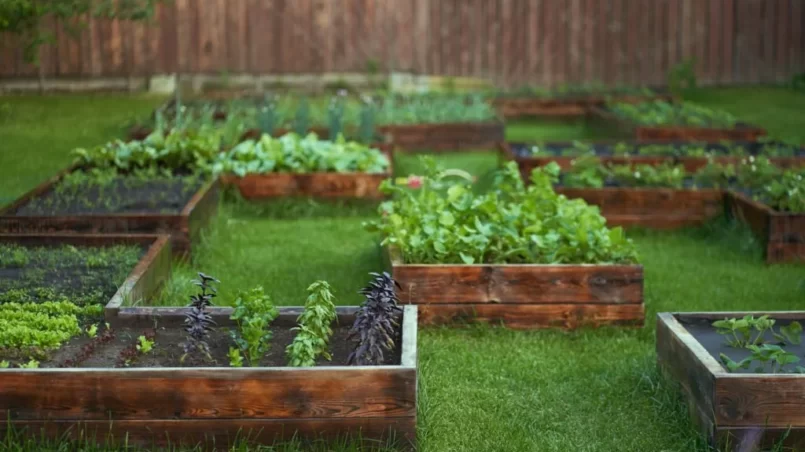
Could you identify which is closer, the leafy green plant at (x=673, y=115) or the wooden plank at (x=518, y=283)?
the wooden plank at (x=518, y=283)

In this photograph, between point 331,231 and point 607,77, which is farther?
point 607,77

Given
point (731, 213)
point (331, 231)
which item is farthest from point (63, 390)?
point (731, 213)

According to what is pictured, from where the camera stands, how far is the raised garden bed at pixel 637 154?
9070 millimetres

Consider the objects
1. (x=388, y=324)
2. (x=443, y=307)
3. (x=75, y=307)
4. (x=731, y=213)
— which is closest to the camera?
(x=388, y=324)

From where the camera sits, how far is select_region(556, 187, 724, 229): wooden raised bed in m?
7.95

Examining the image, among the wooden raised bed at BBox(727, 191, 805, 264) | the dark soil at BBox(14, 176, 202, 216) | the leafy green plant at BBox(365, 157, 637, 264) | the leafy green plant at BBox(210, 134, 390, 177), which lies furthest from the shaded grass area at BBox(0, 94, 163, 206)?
the wooden raised bed at BBox(727, 191, 805, 264)

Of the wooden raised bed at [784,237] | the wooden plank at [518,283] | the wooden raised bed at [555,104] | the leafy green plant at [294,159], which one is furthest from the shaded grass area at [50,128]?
the wooden raised bed at [784,237]

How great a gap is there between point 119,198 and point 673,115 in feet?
21.3

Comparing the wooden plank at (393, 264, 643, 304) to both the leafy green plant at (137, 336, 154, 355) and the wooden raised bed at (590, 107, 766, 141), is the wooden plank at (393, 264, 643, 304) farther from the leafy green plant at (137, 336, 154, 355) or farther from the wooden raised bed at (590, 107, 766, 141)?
the wooden raised bed at (590, 107, 766, 141)

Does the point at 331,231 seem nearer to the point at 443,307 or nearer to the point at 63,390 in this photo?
the point at 443,307

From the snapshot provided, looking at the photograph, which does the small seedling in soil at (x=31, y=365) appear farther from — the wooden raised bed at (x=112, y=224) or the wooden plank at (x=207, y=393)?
the wooden raised bed at (x=112, y=224)

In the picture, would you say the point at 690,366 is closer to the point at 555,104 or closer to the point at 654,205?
the point at 654,205

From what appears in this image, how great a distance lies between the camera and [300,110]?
10.6 m

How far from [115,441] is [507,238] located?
8.19 feet
